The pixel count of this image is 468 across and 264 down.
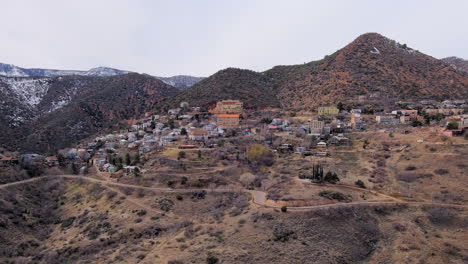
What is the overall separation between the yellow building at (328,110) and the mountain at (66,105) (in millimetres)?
54584

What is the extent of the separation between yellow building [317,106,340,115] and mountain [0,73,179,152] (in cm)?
5458

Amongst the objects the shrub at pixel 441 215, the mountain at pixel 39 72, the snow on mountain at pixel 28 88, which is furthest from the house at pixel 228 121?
the mountain at pixel 39 72

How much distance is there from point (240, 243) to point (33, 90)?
104 meters

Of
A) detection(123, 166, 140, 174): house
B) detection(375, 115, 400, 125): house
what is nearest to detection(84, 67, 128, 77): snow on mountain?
detection(123, 166, 140, 174): house

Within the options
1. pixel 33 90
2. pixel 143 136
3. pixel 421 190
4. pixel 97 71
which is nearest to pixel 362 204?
pixel 421 190

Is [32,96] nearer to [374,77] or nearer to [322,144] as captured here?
[322,144]

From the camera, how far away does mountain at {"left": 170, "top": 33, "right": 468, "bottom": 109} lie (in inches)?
2704

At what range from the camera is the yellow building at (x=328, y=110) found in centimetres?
6200

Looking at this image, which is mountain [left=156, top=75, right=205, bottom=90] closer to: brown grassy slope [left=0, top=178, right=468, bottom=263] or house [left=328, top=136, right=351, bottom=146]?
house [left=328, top=136, right=351, bottom=146]

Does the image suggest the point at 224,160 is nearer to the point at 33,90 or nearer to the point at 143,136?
the point at 143,136

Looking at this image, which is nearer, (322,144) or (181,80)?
(322,144)

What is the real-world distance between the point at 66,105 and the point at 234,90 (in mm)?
54622

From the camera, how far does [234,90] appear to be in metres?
83.5

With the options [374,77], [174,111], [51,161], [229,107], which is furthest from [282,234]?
[374,77]
